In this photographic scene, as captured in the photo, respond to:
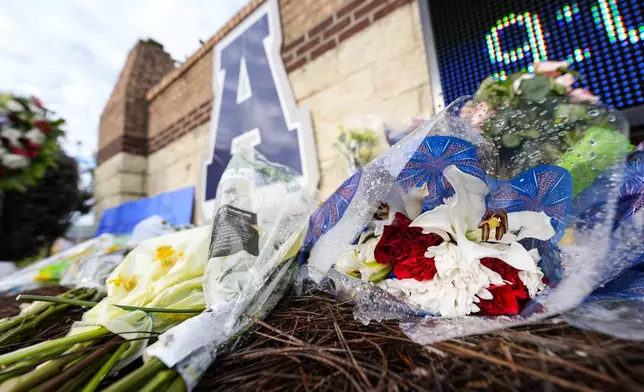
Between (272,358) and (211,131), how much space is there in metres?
2.29

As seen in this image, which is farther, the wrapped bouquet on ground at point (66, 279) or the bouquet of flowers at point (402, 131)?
the bouquet of flowers at point (402, 131)

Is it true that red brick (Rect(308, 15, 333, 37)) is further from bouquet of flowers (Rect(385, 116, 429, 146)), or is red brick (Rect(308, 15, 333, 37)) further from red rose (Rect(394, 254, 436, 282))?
red rose (Rect(394, 254, 436, 282))

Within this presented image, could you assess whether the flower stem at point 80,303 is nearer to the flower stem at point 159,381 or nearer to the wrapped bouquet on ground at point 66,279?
the wrapped bouquet on ground at point 66,279

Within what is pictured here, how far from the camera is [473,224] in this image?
0.44 meters

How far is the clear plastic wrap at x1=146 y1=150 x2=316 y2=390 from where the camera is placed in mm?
368

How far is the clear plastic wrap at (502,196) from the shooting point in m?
0.37

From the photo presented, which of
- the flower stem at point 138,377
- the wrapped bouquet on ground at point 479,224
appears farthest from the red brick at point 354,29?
the flower stem at point 138,377

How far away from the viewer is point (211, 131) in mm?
2344

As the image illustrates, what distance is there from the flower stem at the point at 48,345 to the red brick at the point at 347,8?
5.87 feet

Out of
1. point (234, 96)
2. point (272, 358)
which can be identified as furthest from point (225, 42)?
point (272, 358)

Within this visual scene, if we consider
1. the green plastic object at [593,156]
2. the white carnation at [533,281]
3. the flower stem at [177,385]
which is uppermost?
the green plastic object at [593,156]

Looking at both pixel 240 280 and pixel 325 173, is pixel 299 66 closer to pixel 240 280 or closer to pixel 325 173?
pixel 325 173

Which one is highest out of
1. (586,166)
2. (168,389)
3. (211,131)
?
(211,131)

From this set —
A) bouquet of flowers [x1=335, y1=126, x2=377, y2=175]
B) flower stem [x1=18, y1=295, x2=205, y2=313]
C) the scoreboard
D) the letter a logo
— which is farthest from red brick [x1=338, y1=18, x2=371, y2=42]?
flower stem [x1=18, y1=295, x2=205, y2=313]
